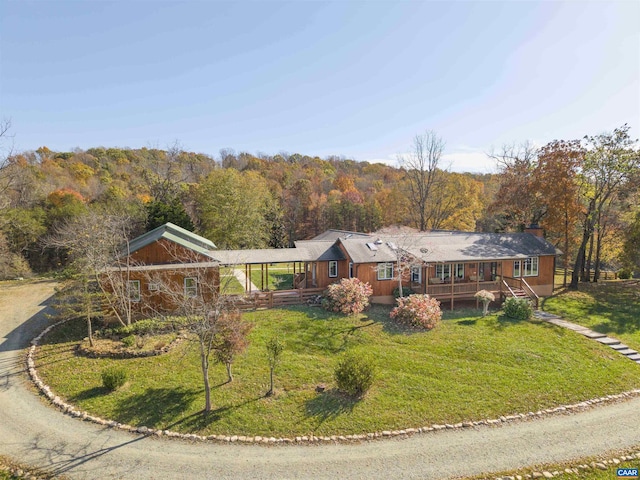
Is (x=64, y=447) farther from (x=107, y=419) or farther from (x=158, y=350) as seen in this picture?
(x=158, y=350)

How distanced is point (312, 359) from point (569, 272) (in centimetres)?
3277

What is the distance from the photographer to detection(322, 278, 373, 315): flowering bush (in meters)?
19.5

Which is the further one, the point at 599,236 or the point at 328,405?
the point at 599,236

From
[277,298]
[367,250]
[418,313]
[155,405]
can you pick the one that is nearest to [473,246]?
[367,250]

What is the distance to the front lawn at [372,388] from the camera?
36.4 feet

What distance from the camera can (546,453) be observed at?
9.63m

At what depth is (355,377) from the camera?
11.9m

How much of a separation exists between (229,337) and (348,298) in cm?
891

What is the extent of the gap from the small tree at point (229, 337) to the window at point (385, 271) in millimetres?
11223

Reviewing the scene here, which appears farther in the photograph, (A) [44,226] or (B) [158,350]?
(A) [44,226]

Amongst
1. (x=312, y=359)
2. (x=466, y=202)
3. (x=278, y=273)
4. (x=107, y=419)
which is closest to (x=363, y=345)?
(x=312, y=359)

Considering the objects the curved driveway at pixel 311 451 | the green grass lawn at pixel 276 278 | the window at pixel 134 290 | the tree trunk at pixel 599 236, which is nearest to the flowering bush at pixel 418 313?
the curved driveway at pixel 311 451

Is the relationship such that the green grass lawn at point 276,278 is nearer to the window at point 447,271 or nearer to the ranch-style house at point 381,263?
the ranch-style house at point 381,263

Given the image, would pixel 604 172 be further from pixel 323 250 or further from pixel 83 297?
pixel 83 297
